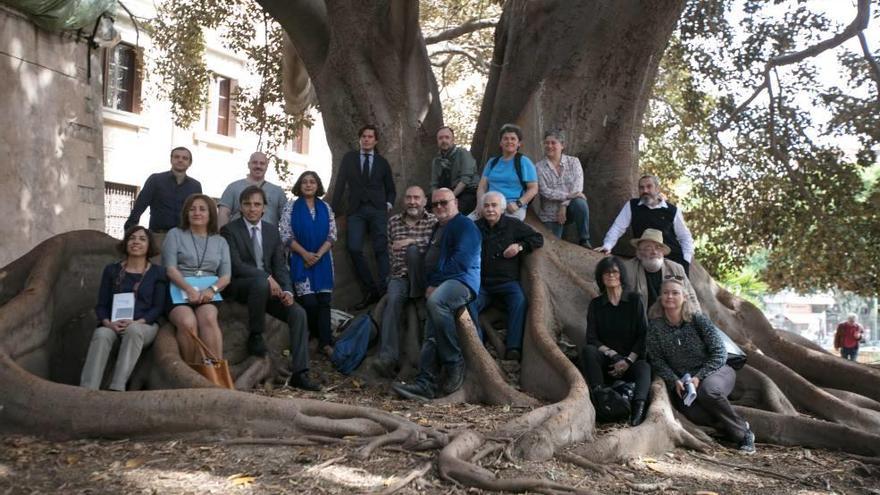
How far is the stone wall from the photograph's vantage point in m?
11.1

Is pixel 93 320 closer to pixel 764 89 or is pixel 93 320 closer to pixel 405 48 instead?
pixel 405 48

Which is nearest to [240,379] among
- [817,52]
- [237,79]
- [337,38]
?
[337,38]

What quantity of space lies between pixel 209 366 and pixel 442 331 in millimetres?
2023

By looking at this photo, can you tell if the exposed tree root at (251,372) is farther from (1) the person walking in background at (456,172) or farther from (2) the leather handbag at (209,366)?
(1) the person walking in background at (456,172)

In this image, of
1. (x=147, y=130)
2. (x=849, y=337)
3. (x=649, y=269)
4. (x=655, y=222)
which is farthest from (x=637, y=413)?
(x=147, y=130)

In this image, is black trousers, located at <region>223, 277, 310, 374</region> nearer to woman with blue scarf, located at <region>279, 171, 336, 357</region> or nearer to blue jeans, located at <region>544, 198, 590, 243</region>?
woman with blue scarf, located at <region>279, 171, 336, 357</region>

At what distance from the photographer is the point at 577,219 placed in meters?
10.1

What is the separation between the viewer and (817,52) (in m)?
13.1

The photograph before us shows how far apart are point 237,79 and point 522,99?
57.1 ft

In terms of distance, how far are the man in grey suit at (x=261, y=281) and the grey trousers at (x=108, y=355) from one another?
1.17 metres

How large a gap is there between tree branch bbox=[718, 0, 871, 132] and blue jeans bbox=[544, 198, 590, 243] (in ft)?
16.9

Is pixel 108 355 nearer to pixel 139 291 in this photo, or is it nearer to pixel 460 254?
pixel 139 291

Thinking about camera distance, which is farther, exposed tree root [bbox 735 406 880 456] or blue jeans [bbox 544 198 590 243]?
blue jeans [bbox 544 198 590 243]

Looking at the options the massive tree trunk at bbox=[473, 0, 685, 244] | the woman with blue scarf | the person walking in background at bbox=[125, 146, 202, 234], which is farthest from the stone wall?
the massive tree trunk at bbox=[473, 0, 685, 244]
